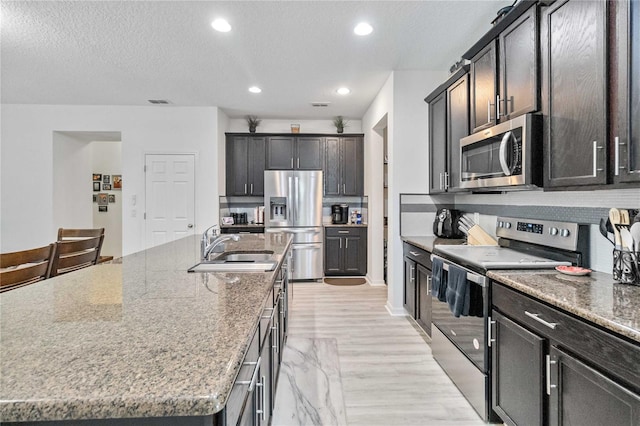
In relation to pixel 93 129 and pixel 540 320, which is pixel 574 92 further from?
pixel 93 129

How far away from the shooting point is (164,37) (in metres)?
2.97

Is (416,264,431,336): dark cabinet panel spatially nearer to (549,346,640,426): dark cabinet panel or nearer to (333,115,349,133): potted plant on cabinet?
(549,346,640,426): dark cabinet panel

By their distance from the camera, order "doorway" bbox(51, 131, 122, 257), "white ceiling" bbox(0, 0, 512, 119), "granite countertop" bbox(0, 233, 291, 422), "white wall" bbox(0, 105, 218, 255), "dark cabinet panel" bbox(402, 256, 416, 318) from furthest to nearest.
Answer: "doorway" bbox(51, 131, 122, 257)
"white wall" bbox(0, 105, 218, 255)
"dark cabinet panel" bbox(402, 256, 416, 318)
"white ceiling" bbox(0, 0, 512, 119)
"granite countertop" bbox(0, 233, 291, 422)

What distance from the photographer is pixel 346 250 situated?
215 inches

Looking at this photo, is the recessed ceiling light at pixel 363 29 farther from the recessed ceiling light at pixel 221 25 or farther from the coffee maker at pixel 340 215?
the coffee maker at pixel 340 215

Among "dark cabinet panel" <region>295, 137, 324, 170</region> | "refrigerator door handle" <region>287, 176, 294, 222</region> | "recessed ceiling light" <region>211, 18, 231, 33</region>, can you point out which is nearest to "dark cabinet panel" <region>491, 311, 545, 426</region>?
"recessed ceiling light" <region>211, 18, 231, 33</region>

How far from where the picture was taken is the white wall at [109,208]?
6.88 metres

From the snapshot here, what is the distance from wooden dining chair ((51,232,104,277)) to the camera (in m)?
2.10

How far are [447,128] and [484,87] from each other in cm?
74

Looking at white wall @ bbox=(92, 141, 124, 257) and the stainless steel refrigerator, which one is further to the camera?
white wall @ bbox=(92, 141, 124, 257)

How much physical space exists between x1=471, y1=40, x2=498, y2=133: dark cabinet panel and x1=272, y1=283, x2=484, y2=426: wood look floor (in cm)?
186

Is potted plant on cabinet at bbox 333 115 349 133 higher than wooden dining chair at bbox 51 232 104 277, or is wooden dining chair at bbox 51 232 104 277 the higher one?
potted plant on cabinet at bbox 333 115 349 133

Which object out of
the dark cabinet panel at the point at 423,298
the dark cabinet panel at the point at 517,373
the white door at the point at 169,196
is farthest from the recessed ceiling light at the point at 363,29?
the white door at the point at 169,196

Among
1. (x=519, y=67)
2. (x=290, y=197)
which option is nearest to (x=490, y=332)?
(x=519, y=67)
